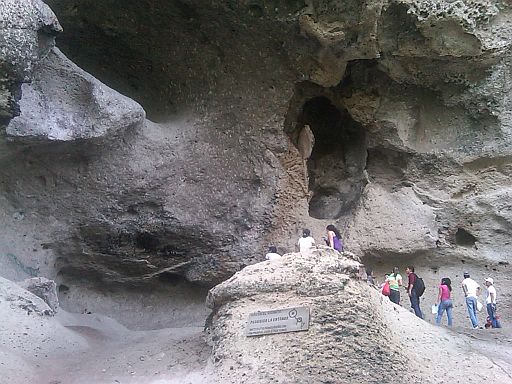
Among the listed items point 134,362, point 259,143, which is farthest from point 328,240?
point 134,362

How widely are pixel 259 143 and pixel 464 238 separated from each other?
2.00 metres

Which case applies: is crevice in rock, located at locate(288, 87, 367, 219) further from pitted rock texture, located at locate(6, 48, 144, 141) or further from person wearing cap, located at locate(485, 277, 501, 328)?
pitted rock texture, located at locate(6, 48, 144, 141)

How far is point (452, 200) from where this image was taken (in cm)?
640

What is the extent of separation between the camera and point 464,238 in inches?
251

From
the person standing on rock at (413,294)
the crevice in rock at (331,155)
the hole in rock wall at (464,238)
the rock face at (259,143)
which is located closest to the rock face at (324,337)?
the person standing on rock at (413,294)

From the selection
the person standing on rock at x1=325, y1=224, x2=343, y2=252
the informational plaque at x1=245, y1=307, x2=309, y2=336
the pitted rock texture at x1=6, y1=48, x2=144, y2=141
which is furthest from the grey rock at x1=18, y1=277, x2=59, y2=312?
the person standing on rock at x1=325, y1=224, x2=343, y2=252

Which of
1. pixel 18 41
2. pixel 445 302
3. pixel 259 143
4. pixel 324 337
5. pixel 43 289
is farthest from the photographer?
pixel 259 143

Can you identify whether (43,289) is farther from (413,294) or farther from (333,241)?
(413,294)

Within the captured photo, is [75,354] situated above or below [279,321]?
below

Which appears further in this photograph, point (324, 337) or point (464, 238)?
point (464, 238)

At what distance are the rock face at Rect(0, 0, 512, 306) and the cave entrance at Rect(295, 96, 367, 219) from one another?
0.28ft

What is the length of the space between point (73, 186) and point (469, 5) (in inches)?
139

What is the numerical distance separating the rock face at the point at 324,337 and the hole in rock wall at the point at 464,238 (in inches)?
90.3

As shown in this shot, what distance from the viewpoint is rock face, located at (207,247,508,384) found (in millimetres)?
3500
